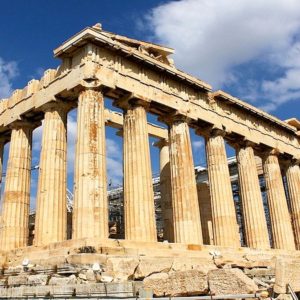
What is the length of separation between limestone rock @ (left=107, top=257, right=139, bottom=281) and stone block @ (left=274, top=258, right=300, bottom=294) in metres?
4.87

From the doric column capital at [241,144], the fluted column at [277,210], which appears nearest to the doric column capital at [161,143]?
the doric column capital at [241,144]

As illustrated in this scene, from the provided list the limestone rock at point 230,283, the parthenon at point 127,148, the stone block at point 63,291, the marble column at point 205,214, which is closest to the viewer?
the limestone rock at point 230,283

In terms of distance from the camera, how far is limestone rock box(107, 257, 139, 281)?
1281 centimetres

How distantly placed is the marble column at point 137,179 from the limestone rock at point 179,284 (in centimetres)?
917

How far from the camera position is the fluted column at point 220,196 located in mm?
24859

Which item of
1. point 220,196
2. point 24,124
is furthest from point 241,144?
point 24,124

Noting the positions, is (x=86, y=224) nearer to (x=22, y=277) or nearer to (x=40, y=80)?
(x=22, y=277)

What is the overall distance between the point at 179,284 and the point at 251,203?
18.5 m

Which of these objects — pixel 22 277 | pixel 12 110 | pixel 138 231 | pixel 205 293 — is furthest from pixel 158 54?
pixel 205 293

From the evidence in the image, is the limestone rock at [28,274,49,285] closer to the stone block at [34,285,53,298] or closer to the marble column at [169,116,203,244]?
the stone block at [34,285,53,298]

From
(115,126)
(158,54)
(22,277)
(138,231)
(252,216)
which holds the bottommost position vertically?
(22,277)

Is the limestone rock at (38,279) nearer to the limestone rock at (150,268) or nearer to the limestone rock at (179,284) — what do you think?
the limestone rock at (150,268)

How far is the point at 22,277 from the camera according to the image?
14180 mm

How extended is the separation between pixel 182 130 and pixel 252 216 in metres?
7.92
